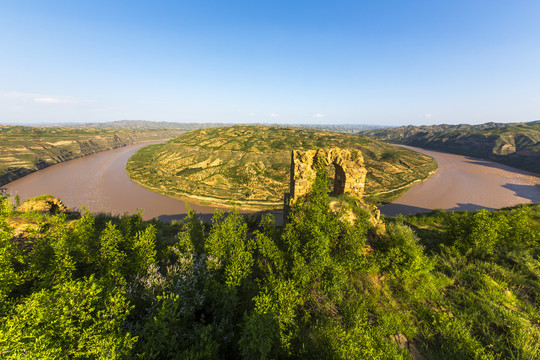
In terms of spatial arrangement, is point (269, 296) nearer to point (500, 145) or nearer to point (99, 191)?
point (99, 191)

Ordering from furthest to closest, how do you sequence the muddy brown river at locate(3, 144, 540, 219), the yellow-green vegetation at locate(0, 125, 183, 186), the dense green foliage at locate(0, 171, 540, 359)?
the yellow-green vegetation at locate(0, 125, 183, 186) → the muddy brown river at locate(3, 144, 540, 219) → the dense green foliage at locate(0, 171, 540, 359)

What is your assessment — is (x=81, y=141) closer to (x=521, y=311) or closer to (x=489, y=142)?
(x=521, y=311)

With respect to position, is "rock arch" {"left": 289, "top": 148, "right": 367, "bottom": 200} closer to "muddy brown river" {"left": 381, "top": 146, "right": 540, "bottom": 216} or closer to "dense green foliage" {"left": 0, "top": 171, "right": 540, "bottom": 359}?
"dense green foliage" {"left": 0, "top": 171, "right": 540, "bottom": 359}

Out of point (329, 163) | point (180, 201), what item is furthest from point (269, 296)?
point (180, 201)

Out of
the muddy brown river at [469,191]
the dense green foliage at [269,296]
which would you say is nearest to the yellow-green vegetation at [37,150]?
the dense green foliage at [269,296]

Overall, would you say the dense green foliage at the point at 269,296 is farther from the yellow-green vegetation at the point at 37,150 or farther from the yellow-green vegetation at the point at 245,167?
the yellow-green vegetation at the point at 37,150

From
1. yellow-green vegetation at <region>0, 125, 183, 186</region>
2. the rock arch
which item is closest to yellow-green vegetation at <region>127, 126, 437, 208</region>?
the rock arch
